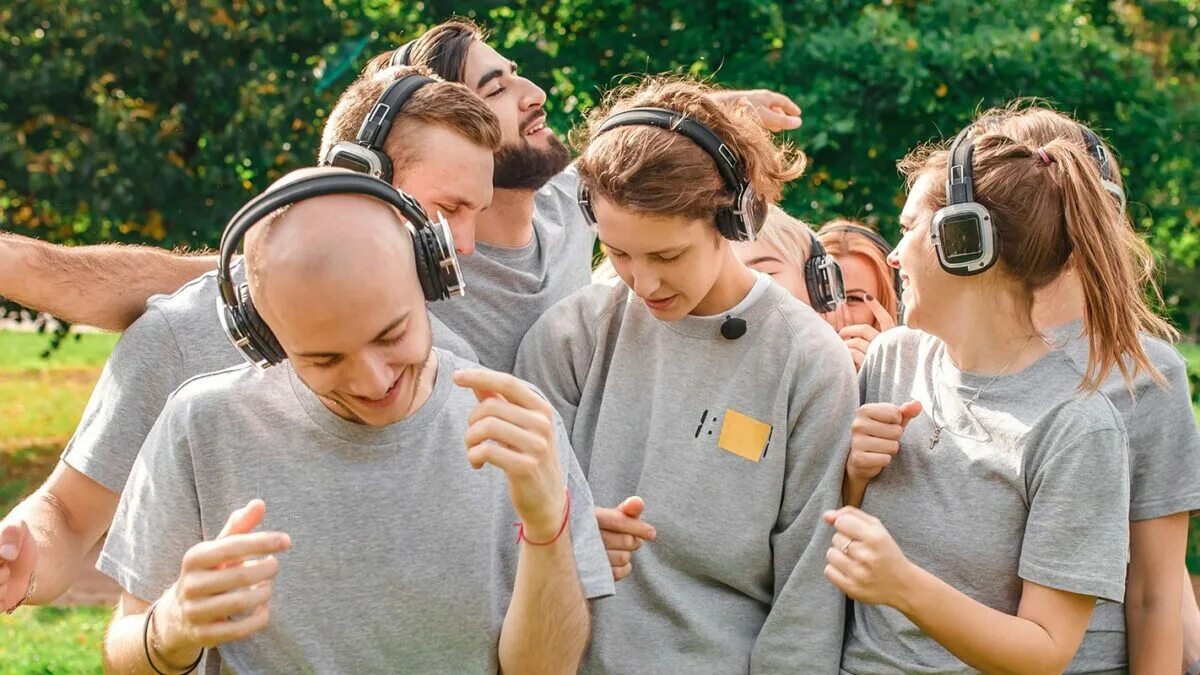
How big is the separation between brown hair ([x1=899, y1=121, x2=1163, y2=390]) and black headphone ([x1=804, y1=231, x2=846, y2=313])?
0.86m

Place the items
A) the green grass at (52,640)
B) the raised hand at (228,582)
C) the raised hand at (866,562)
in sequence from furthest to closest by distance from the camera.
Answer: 1. the green grass at (52,640)
2. the raised hand at (866,562)
3. the raised hand at (228,582)

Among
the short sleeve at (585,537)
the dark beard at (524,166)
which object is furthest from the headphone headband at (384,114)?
the short sleeve at (585,537)

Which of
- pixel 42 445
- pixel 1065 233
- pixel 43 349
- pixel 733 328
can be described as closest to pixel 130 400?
pixel 733 328

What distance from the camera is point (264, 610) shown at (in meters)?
2.21

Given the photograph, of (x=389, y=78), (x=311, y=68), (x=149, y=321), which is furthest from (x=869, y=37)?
(x=149, y=321)

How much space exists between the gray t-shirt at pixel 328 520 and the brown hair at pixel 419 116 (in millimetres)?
981

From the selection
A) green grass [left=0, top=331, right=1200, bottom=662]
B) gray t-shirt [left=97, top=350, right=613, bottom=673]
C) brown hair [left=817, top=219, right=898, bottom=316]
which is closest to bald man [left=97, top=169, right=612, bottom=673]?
gray t-shirt [left=97, top=350, right=613, bottom=673]

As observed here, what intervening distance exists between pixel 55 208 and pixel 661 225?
25.5ft

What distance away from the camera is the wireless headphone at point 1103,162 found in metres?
3.47

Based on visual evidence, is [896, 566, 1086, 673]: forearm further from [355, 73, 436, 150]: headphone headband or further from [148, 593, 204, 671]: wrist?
[355, 73, 436, 150]: headphone headband

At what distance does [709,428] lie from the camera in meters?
3.29

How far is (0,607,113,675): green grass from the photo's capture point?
675 cm

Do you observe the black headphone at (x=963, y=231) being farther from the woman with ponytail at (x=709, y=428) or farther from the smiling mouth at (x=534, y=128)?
the smiling mouth at (x=534, y=128)

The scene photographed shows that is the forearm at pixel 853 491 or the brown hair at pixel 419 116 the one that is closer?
the forearm at pixel 853 491
